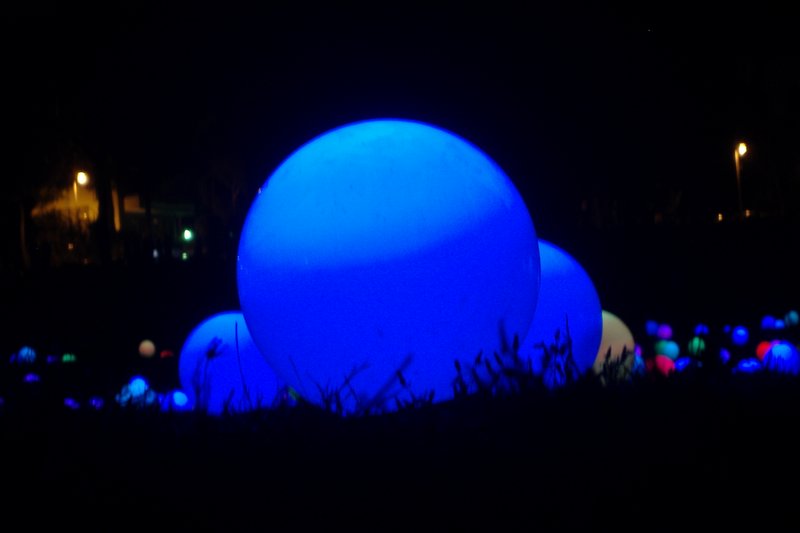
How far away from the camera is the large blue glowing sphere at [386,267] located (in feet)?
10.9

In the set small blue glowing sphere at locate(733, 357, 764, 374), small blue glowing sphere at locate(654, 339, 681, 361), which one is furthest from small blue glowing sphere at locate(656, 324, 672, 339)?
small blue glowing sphere at locate(733, 357, 764, 374)

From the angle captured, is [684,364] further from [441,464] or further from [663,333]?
[663,333]

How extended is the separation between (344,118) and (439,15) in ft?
4.91

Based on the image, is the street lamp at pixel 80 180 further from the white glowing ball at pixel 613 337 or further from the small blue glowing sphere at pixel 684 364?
the small blue glowing sphere at pixel 684 364

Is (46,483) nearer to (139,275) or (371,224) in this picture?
(371,224)

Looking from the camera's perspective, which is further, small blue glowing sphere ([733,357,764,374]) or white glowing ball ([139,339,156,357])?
white glowing ball ([139,339,156,357])

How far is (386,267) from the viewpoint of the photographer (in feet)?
10.9

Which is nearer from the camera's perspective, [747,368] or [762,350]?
[747,368]

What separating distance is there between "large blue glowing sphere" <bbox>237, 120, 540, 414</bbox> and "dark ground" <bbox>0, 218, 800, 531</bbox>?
18.4 inches

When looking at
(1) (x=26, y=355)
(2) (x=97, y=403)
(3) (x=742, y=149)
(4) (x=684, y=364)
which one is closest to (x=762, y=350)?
(4) (x=684, y=364)

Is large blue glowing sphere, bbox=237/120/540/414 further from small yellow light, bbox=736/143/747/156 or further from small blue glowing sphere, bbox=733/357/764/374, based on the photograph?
small yellow light, bbox=736/143/747/156

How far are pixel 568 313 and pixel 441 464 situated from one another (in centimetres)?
214

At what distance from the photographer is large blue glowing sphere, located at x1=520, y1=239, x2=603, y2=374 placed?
14.1ft

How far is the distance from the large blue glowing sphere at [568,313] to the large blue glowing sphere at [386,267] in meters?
0.73
